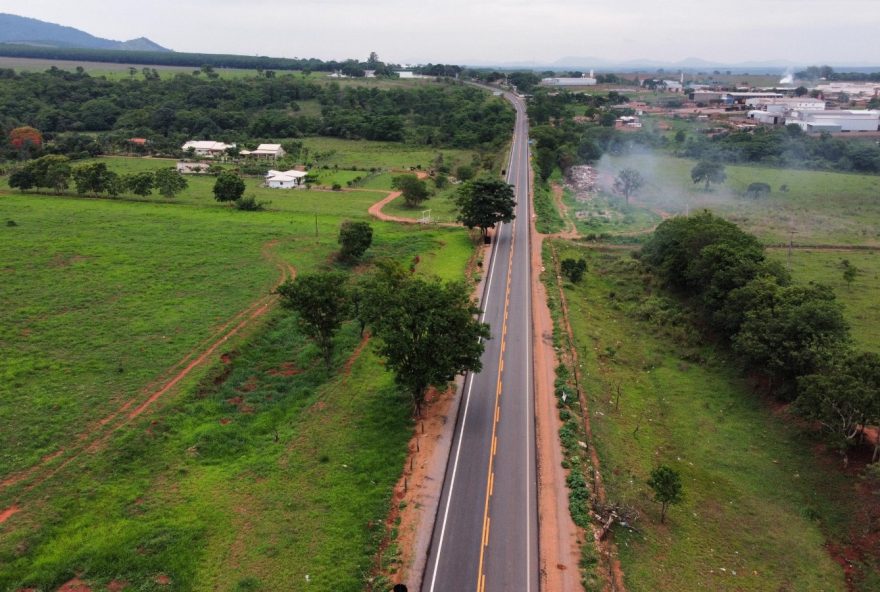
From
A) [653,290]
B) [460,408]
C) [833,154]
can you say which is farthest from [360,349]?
[833,154]

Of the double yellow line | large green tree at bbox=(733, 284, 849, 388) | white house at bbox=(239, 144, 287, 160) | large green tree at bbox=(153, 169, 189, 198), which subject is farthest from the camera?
white house at bbox=(239, 144, 287, 160)

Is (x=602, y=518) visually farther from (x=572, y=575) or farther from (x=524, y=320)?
(x=524, y=320)

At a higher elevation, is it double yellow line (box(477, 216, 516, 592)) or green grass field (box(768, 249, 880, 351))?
green grass field (box(768, 249, 880, 351))

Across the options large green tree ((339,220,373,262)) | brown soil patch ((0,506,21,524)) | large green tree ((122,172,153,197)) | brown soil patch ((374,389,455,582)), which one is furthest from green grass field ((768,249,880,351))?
large green tree ((122,172,153,197))

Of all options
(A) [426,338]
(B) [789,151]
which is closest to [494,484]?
(A) [426,338]

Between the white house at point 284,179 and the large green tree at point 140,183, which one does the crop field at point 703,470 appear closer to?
the white house at point 284,179

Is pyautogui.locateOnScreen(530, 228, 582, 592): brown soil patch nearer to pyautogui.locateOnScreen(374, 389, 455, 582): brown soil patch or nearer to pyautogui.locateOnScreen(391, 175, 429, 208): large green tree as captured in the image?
pyautogui.locateOnScreen(374, 389, 455, 582): brown soil patch
